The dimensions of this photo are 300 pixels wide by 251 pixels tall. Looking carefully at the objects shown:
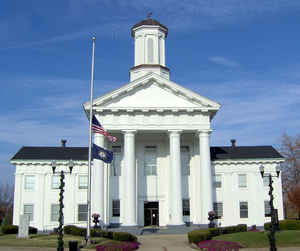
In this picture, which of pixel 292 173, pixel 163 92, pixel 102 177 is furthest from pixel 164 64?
pixel 292 173

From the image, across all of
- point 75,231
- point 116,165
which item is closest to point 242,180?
point 116,165

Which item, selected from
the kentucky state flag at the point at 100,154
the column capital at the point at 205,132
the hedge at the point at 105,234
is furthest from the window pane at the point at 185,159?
the kentucky state flag at the point at 100,154

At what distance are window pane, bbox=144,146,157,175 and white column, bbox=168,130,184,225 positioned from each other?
336cm

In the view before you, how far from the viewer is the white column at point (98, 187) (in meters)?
38.1

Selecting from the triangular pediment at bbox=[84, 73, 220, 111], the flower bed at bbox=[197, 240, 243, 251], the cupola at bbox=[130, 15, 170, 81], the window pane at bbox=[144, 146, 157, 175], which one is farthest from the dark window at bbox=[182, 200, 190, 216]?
the flower bed at bbox=[197, 240, 243, 251]

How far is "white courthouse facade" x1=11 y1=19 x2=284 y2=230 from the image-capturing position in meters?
39.6

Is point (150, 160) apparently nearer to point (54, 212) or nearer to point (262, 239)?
point (54, 212)

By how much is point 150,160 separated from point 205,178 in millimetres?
7181

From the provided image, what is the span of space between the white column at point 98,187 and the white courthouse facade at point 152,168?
0.10m

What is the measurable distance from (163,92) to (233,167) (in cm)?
1241

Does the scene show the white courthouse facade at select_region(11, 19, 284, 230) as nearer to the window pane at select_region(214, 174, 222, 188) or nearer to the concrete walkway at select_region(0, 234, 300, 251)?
the window pane at select_region(214, 174, 222, 188)

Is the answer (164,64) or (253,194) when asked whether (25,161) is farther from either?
(253,194)

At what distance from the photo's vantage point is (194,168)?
43031 mm

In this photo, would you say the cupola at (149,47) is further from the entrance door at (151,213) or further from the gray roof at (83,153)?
the entrance door at (151,213)
